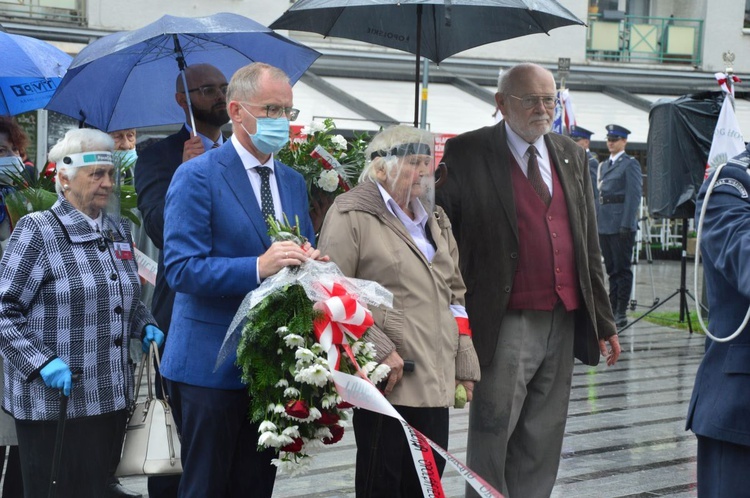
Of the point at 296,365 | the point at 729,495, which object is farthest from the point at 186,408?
the point at 729,495

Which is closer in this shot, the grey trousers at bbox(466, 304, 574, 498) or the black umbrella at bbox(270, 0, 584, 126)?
the grey trousers at bbox(466, 304, 574, 498)

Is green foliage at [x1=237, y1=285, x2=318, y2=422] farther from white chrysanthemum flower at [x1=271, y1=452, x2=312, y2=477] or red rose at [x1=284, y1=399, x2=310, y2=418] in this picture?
white chrysanthemum flower at [x1=271, y1=452, x2=312, y2=477]

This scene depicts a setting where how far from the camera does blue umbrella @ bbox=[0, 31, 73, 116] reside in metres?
5.75

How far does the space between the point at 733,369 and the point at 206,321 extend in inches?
70.8

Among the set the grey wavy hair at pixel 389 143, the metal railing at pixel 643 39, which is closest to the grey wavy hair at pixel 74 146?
the grey wavy hair at pixel 389 143

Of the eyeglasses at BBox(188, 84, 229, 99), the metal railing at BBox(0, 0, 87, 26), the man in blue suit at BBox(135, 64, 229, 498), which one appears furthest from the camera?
the metal railing at BBox(0, 0, 87, 26)

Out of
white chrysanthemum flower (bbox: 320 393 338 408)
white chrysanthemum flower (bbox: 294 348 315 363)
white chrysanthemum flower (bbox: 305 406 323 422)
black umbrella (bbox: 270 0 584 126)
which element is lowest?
white chrysanthemum flower (bbox: 305 406 323 422)

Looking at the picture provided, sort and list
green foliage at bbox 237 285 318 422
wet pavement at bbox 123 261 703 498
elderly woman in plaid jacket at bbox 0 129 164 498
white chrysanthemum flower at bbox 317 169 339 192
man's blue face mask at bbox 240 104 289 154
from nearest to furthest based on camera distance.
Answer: green foliage at bbox 237 285 318 422 < man's blue face mask at bbox 240 104 289 154 < elderly woman in plaid jacket at bbox 0 129 164 498 < white chrysanthemum flower at bbox 317 169 339 192 < wet pavement at bbox 123 261 703 498

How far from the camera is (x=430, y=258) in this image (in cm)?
439

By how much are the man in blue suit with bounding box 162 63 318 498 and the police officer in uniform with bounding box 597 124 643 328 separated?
9.33 m

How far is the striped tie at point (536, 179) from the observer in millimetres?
4879

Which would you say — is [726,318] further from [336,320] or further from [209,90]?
[209,90]

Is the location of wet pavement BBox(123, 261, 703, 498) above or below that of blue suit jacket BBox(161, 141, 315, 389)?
below

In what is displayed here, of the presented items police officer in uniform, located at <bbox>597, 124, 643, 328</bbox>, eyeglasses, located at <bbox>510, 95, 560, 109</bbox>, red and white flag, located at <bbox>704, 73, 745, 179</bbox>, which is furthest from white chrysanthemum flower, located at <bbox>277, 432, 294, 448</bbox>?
police officer in uniform, located at <bbox>597, 124, 643, 328</bbox>
